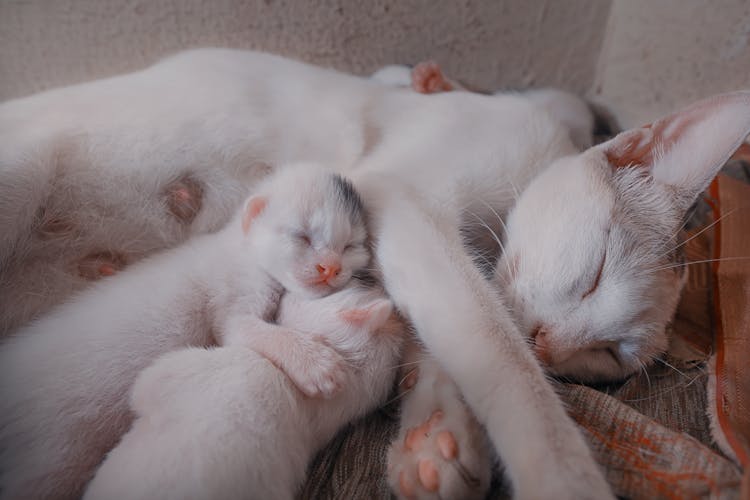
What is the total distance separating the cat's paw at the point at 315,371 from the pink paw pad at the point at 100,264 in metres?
0.52

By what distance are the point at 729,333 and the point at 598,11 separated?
1262 millimetres

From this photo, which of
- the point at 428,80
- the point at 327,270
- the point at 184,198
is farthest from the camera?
the point at 428,80

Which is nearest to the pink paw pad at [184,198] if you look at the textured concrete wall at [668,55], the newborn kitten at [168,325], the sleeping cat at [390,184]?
the sleeping cat at [390,184]

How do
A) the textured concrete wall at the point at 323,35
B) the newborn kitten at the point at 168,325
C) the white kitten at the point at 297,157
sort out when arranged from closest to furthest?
the newborn kitten at the point at 168,325 → the white kitten at the point at 297,157 → the textured concrete wall at the point at 323,35

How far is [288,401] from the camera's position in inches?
31.5

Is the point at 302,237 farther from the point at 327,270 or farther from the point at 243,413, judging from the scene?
the point at 243,413

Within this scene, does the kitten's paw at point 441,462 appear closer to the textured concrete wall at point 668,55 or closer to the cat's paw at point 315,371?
the cat's paw at point 315,371

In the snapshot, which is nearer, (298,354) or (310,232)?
(298,354)

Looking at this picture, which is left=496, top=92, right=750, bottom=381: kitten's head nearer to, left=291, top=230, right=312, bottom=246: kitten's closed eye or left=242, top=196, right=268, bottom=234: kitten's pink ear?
left=291, top=230, right=312, bottom=246: kitten's closed eye

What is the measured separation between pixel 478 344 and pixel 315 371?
26 centimetres

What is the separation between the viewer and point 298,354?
0.85m

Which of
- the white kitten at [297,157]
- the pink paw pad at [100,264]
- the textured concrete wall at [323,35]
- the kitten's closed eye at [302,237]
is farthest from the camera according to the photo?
the textured concrete wall at [323,35]

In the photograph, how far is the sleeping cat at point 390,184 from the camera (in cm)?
82

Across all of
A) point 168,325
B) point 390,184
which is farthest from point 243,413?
point 390,184
